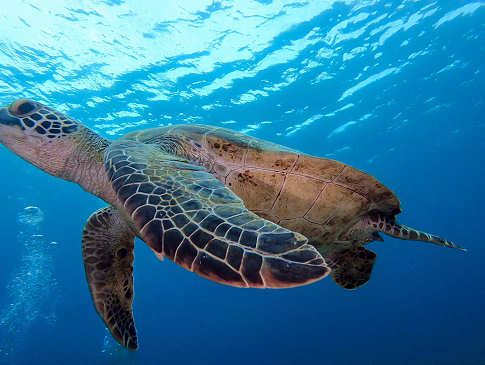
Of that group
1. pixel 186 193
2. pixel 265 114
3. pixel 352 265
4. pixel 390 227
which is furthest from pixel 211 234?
pixel 265 114

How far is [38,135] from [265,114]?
14.8 metres

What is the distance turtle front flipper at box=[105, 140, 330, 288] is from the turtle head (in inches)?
49.6

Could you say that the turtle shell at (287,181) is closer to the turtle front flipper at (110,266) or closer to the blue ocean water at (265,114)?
the turtle front flipper at (110,266)

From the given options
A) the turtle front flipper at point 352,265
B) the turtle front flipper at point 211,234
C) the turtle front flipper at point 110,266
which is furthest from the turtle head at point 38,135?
the turtle front flipper at point 352,265

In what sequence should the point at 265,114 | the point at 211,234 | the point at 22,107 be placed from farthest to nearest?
1. the point at 265,114
2. the point at 22,107
3. the point at 211,234

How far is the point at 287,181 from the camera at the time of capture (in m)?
2.82

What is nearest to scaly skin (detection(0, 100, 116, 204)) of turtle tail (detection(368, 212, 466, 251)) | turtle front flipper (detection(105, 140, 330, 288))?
turtle front flipper (detection(105, 140, 330, 288))

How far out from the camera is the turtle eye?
8.58 ft

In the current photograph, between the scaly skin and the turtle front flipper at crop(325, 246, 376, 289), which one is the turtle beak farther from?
the turtle front flipper at crop(325, 246, 376, 289)

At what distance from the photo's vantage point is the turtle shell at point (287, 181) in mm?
2707

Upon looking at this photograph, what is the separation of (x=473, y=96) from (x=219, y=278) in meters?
26.4

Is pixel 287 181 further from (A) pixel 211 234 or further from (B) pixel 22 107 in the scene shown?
(B) pixel 22 107

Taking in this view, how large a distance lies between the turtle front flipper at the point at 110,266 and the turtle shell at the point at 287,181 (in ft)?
3.64

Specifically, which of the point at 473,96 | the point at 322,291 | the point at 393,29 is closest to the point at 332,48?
the point at 393,29
